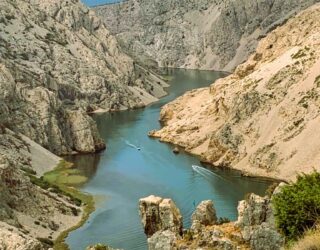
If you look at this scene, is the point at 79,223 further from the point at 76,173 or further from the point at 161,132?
the point at 161,132

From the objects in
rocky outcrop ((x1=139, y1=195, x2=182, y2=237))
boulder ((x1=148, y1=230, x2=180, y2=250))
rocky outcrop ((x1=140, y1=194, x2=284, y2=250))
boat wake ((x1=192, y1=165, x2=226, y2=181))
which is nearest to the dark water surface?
boat wake ((x1=192, y1=165, x2=226, y2=181))

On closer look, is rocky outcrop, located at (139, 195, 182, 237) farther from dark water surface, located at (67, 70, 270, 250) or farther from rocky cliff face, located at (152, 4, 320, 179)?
A: rocky cliff face, located at (152, 4, 320, 179)

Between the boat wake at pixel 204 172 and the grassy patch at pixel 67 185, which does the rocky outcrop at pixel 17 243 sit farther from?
the boat wake at pixel 204 172

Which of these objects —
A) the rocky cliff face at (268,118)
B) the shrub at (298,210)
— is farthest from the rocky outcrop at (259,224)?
the rocky cliff face at (268,118)

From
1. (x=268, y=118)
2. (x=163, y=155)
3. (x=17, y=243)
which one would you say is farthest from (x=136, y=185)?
(x=17, y=243)

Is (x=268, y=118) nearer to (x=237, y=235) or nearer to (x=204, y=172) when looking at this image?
(x=204, y=172)
